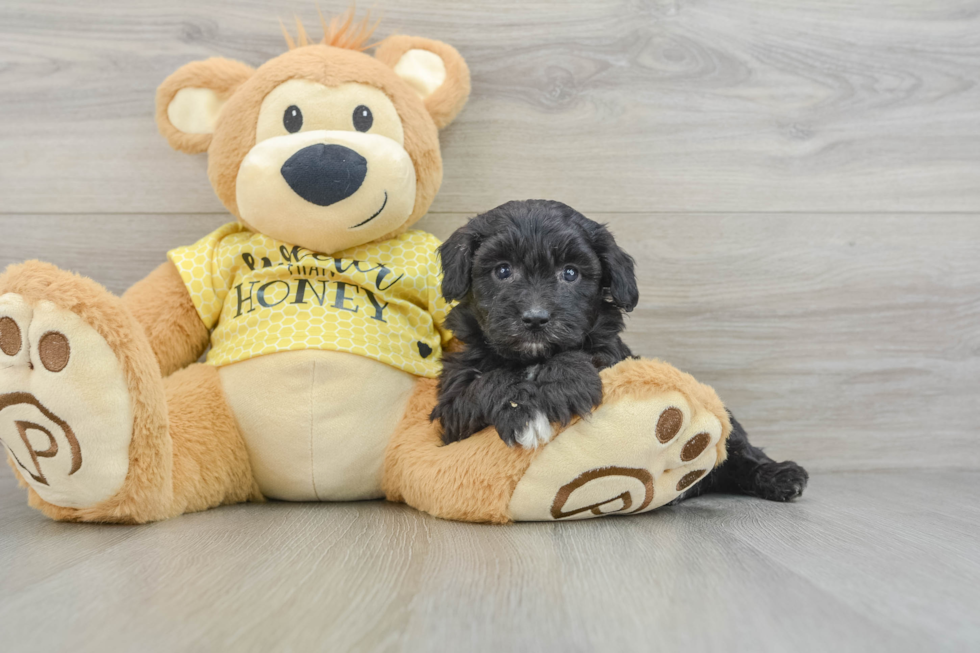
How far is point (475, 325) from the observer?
1.41 m

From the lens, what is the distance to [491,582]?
3.11ft

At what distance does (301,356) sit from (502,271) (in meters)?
0.46

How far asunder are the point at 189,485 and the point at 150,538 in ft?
0.58

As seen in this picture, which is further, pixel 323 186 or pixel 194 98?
pixel 194 98

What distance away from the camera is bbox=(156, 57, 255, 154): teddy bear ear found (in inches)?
62.9

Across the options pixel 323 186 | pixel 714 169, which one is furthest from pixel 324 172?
pixel 714 169

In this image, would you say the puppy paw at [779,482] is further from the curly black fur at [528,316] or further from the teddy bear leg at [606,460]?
the curly black fur at [528,316]

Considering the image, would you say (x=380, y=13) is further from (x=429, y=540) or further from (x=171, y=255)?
(x=429, y=540)

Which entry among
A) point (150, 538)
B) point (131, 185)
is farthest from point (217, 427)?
point (131, 185)

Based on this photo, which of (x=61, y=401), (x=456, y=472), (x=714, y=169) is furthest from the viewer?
(x=714, y=169)

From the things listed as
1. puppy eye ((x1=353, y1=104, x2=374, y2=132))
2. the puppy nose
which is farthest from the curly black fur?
puppy eye ((x1=353, y1=104, x2=374, y2=132))

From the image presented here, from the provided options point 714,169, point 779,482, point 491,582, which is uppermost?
point 714,169

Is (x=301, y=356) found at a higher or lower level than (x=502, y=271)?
lower

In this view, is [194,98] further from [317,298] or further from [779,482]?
[779,482]
